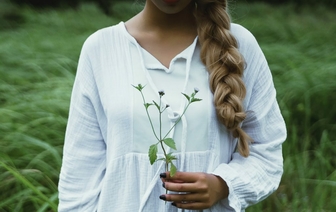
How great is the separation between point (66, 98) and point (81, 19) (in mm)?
5245

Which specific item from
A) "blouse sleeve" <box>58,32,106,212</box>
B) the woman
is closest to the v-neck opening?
the woman

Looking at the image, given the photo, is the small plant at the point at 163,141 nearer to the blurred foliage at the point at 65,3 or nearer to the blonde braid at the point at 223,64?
the blonde braid at the point at 223,64

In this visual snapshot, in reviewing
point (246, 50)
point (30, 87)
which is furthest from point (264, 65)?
point (30, 87)

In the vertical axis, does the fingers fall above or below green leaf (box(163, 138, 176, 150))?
below

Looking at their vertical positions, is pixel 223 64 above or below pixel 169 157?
above

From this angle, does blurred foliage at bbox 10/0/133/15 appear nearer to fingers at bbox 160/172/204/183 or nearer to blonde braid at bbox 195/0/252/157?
blonde braid at bbox 195/0/252/157

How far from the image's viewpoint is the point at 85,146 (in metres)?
2.09

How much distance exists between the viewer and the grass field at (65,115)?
11.8ft

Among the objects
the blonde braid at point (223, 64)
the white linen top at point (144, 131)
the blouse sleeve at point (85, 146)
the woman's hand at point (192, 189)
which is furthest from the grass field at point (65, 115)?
the woman's hand at point (192, 189)

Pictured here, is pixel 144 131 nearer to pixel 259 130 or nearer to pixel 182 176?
pixel 182 176

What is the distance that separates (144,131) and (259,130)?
0.38 meters

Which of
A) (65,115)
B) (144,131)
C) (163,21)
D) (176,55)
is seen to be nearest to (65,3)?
(65,115)

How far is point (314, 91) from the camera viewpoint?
4.70 m

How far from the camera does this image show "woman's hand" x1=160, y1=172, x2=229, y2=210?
183 centimetres
